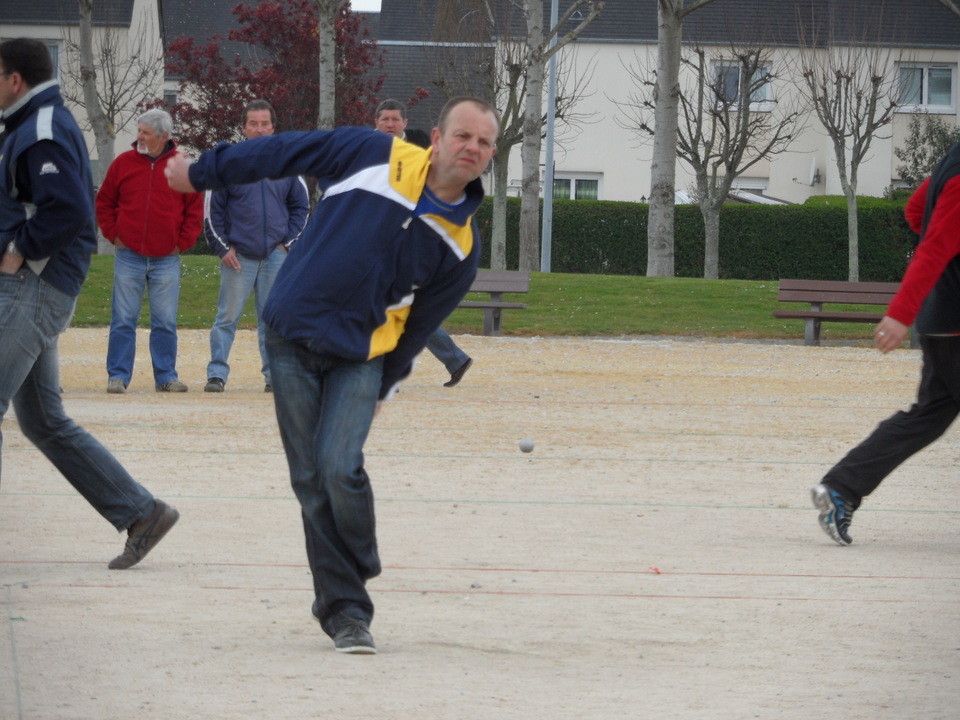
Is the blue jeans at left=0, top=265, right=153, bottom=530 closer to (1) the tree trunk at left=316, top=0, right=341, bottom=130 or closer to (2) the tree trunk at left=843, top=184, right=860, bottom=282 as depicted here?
(1) the tree trunk at left=316, top=0, right=341, bottom=130

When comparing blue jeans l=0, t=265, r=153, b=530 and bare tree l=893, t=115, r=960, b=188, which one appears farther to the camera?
bare tree l=893, t=115, r=960, b=188

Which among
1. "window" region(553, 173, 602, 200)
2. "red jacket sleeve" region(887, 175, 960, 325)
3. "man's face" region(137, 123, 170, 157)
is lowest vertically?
"window" region(553, 173, 602, 200)

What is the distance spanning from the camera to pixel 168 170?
15.9 ft

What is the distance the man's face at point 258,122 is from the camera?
10828mm

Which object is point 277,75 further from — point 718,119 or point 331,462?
point 331,462

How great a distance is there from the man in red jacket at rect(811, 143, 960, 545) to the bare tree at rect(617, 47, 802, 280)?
24822 millimetres

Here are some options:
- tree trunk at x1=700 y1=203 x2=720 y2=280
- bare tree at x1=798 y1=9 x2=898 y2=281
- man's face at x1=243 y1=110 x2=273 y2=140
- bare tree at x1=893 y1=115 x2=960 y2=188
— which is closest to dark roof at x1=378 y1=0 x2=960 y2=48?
bare tree at x1=798 y1=9 x2=898 y2=281

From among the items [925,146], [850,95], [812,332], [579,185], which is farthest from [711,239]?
[812,332]

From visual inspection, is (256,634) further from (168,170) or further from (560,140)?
(560,140)

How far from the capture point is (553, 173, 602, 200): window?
43.8 meters

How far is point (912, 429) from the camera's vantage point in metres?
6.56

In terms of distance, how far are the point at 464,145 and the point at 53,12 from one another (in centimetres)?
4107

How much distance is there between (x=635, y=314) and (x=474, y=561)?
1451cm

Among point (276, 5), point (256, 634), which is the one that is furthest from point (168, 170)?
point (276, 5)
